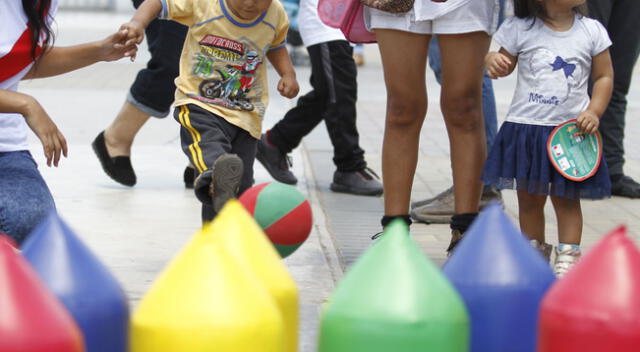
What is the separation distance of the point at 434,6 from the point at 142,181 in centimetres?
285

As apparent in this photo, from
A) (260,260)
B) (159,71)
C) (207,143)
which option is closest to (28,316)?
(260,260)

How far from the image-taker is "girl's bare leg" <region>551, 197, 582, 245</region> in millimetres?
4516

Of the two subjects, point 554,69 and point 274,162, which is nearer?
point 554,69

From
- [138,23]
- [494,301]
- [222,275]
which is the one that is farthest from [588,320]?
[138,23]

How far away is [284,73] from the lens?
4867 millimetres

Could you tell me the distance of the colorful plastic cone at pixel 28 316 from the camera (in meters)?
1.56

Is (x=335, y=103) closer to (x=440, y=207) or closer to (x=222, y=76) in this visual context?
(x=440, y=207)

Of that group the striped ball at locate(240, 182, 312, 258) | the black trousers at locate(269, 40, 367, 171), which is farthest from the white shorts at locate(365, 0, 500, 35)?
the black trousers at locate(269, 40, 367, 171)

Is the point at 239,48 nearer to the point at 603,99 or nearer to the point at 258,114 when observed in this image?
the point at 258,114

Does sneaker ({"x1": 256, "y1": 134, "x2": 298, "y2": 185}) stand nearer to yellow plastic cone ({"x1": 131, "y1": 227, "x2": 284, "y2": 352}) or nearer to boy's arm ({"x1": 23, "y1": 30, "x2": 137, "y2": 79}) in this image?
boy's arm ({"x1": 23, "y1": 30, "x2": 137, "y2": 79})

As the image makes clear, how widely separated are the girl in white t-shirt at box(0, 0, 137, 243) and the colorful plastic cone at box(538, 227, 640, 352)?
76.2 inches

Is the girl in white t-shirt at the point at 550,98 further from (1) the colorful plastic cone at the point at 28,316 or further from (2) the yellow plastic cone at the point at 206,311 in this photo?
(1) the colorful plastic cone at the point at 28,316

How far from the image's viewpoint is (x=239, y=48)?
469cm

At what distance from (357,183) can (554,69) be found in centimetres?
222
